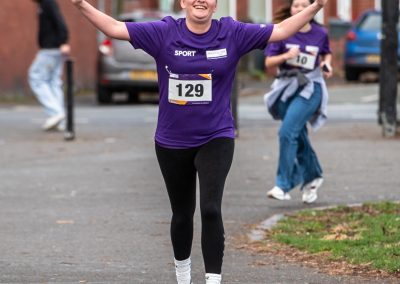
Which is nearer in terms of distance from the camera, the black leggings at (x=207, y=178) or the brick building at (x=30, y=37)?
the black leggings at (x=207, y=178)

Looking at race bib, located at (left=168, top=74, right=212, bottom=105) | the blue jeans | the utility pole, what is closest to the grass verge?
the blue jeans

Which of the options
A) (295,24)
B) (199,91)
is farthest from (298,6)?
(199,91)

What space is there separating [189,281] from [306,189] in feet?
13.3

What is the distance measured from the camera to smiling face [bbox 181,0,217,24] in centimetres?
704

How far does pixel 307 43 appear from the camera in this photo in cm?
1098

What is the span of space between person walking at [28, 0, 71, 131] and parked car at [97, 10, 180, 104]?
5.79 meters

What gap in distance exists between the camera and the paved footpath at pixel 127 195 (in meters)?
8.25

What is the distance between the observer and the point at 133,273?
8.09 m

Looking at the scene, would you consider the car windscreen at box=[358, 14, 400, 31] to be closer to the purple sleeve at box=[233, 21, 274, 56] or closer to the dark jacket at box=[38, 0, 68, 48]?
the dark jacket at box=[38, 0, 68, 48]

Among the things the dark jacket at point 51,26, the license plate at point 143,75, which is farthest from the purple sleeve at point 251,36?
the license plate at point 143,75

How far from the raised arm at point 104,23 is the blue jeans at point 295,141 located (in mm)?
3948

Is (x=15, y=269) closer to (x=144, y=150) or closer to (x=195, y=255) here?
(x=195, y=255)

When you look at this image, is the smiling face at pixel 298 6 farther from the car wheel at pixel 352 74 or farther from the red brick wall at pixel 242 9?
the red brick wall at pixel 242 9

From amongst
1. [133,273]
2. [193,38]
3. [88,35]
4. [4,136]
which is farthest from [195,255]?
[88,35]
